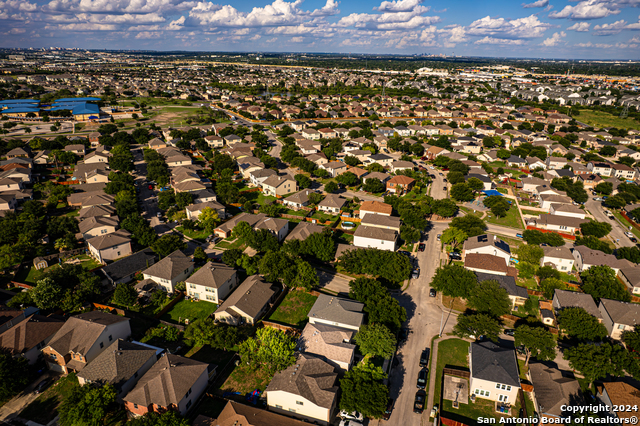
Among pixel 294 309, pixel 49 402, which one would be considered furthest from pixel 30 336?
pixel 294 309

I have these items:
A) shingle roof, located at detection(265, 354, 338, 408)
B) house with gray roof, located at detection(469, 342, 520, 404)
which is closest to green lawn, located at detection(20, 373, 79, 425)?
shingle roof, located at detection(265, 354, 338, 408)

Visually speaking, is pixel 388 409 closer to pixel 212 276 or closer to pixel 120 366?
pixel 120 366

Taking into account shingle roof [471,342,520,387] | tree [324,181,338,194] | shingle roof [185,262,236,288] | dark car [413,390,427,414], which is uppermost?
tree [324,181,338,194]

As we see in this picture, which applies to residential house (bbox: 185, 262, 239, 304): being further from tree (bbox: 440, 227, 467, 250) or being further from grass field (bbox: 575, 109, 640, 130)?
grass field (bbox: 575, 109, 640, 130)

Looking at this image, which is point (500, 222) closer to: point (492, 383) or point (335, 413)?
point (492, 383)

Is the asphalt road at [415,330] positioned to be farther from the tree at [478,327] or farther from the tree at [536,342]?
the tree at [536,342]

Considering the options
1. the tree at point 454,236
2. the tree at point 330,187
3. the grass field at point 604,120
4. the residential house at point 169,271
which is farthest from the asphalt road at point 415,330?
the grass field at point 604,120
